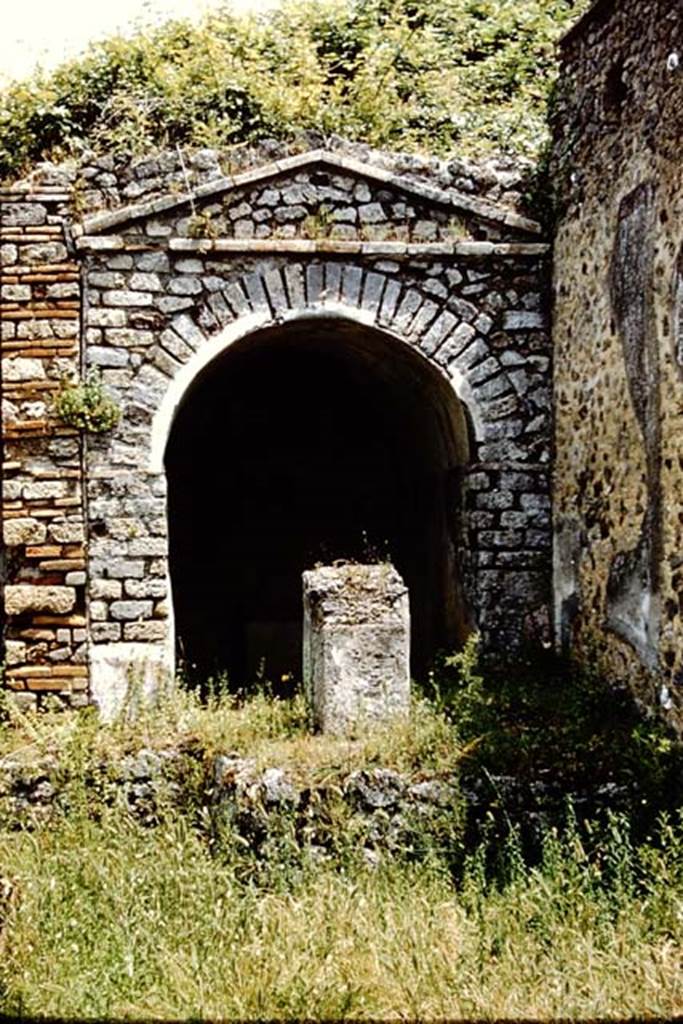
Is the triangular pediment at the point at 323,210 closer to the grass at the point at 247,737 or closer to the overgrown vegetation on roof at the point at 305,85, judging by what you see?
the overgrown vegetation on roof at the point at 305,85

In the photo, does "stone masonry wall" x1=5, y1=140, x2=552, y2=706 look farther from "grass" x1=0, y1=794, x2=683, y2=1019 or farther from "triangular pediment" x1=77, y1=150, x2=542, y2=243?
"grass" x1=0, y1=794, x2=683, y2=1019

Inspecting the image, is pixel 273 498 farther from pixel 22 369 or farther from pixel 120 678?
pixel 22 369

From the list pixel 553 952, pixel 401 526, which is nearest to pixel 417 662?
pixel 401 526

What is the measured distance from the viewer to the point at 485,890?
263 inches

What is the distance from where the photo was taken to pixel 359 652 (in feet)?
25.4

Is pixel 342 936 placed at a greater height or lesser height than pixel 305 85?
lesser

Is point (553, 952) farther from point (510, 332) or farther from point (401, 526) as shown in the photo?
point (401, 526)

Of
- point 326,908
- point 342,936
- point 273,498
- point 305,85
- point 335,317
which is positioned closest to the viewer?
point 342,936

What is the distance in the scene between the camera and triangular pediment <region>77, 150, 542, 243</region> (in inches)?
344

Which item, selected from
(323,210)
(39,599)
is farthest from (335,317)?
(39,599)

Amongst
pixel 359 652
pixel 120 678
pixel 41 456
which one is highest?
pixel 41 456

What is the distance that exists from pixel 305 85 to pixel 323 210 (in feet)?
5.49

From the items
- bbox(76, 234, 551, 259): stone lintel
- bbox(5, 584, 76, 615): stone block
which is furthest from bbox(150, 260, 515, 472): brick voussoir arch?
bbox(5, 584, 76, 615): stone block

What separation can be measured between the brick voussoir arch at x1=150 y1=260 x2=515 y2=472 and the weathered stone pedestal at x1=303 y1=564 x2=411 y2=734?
6.05 ft
